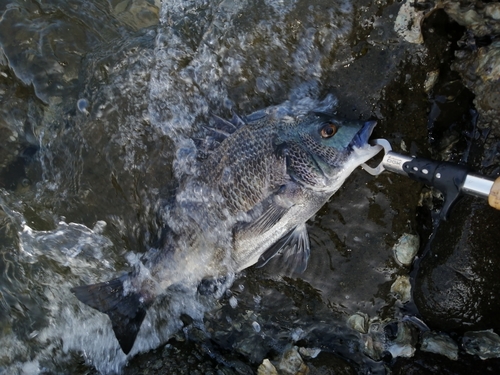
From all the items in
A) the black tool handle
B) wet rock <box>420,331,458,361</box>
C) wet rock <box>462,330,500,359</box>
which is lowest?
wet rock <box>420,331,458,361</box>

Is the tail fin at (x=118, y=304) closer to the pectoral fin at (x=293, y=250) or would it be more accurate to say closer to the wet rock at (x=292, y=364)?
the pectoral fin at (x=293, y=250)

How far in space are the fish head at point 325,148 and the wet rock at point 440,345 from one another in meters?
1.68

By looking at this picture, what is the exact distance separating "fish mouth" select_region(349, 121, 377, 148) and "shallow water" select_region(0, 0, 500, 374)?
34 cm

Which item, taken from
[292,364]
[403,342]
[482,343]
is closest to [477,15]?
[482,343]

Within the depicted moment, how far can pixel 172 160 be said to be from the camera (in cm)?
444

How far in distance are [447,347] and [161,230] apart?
9.23 ft

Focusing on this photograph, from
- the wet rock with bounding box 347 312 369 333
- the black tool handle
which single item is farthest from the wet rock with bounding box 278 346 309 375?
the black tool handle

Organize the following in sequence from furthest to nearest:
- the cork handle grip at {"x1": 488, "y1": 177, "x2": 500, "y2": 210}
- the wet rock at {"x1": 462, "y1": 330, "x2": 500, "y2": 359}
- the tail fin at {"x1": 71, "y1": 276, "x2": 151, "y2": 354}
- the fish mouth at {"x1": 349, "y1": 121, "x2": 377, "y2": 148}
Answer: the tail fin at {"x1": 71, "y1": 276, "x2": 151, "y2": 354}, the wet rock at {"x1": 462, "y1": 330, "x2": 500, "y2": 359}, the fish mouth at {"x1": 349, "y1": 121, "x2": 377, "y2": 148}, the cork handle grip at {"x1": 488, "y1": 177, "x2": 500, "y2": 210}

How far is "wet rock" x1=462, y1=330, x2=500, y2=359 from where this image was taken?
3846 millimetres

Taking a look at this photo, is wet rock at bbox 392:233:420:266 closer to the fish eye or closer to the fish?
the fish

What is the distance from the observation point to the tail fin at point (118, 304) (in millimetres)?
3998

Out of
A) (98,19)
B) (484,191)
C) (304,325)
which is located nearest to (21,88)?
(98,19)

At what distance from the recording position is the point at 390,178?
3.99 m

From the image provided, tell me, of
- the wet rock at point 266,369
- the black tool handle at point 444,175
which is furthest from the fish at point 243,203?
the wet rock at point 266,369
